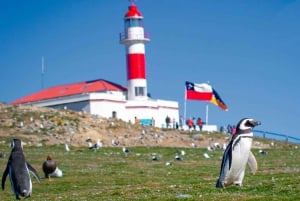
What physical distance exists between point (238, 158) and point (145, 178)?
496 inches

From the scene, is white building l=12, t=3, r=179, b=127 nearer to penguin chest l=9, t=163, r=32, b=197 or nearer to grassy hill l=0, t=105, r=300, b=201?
grassy hill l=0, t=105, r=300, b=201

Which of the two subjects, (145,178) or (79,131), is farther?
(79,131)

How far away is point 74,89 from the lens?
9838 cm

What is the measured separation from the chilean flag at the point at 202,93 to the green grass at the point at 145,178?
3120 cm

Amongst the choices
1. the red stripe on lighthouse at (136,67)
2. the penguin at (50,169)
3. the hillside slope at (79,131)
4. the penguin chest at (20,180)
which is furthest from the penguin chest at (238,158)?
the red stripe on lighthouse at (136,67)

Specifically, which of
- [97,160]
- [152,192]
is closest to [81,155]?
[97,160]

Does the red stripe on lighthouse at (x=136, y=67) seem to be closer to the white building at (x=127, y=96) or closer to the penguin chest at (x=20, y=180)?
the white building at (x=127, y=96)

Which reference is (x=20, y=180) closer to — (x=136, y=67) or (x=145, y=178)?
(x=145, y=178)

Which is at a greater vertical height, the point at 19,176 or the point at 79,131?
the point at 79,131

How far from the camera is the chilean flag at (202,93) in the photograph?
95.1 meters

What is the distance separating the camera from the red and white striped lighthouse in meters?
95.8

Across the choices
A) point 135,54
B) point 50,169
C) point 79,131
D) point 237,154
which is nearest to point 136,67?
point 135,54

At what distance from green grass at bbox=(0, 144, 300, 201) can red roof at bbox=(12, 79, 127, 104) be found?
3336cm

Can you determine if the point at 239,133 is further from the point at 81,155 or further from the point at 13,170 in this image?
the point at 81,155
